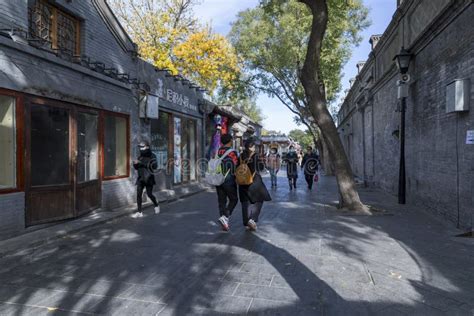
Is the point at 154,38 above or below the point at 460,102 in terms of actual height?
above

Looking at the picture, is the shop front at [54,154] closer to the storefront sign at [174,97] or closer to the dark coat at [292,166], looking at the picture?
the storefront sign at [174,97]

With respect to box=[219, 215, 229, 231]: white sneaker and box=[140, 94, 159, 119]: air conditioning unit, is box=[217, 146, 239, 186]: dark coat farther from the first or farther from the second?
box=[140, 94, 159, 119]: air conditioning unit

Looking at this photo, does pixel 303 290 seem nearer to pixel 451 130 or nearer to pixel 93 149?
pixel 451 130

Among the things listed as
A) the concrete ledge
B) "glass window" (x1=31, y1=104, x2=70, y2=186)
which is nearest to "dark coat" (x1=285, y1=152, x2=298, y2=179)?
the concrete ledge

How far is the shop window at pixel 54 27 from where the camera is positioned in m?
7.08

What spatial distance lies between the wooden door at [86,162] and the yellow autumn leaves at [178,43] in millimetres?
15516

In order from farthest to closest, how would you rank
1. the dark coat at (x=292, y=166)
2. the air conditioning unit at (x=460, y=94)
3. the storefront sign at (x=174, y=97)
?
the dark coat at (x=292, y=166) < the storefront sign at (x=174, y=97) < the air conditioning unit at (x=460, y=94)

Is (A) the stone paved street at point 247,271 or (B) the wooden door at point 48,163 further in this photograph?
(B) the wooden door at point 48,163

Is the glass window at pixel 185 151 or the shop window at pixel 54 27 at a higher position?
the shop window at pixel 54 27

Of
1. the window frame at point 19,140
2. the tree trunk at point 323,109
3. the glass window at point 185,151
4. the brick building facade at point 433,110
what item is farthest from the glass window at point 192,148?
the window frame at point 19,140

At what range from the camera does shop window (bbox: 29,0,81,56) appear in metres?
7.08

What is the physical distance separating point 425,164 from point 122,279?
7217 millimetres

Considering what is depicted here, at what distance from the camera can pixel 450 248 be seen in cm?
546

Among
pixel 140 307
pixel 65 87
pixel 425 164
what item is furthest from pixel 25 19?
pixel 425 164
